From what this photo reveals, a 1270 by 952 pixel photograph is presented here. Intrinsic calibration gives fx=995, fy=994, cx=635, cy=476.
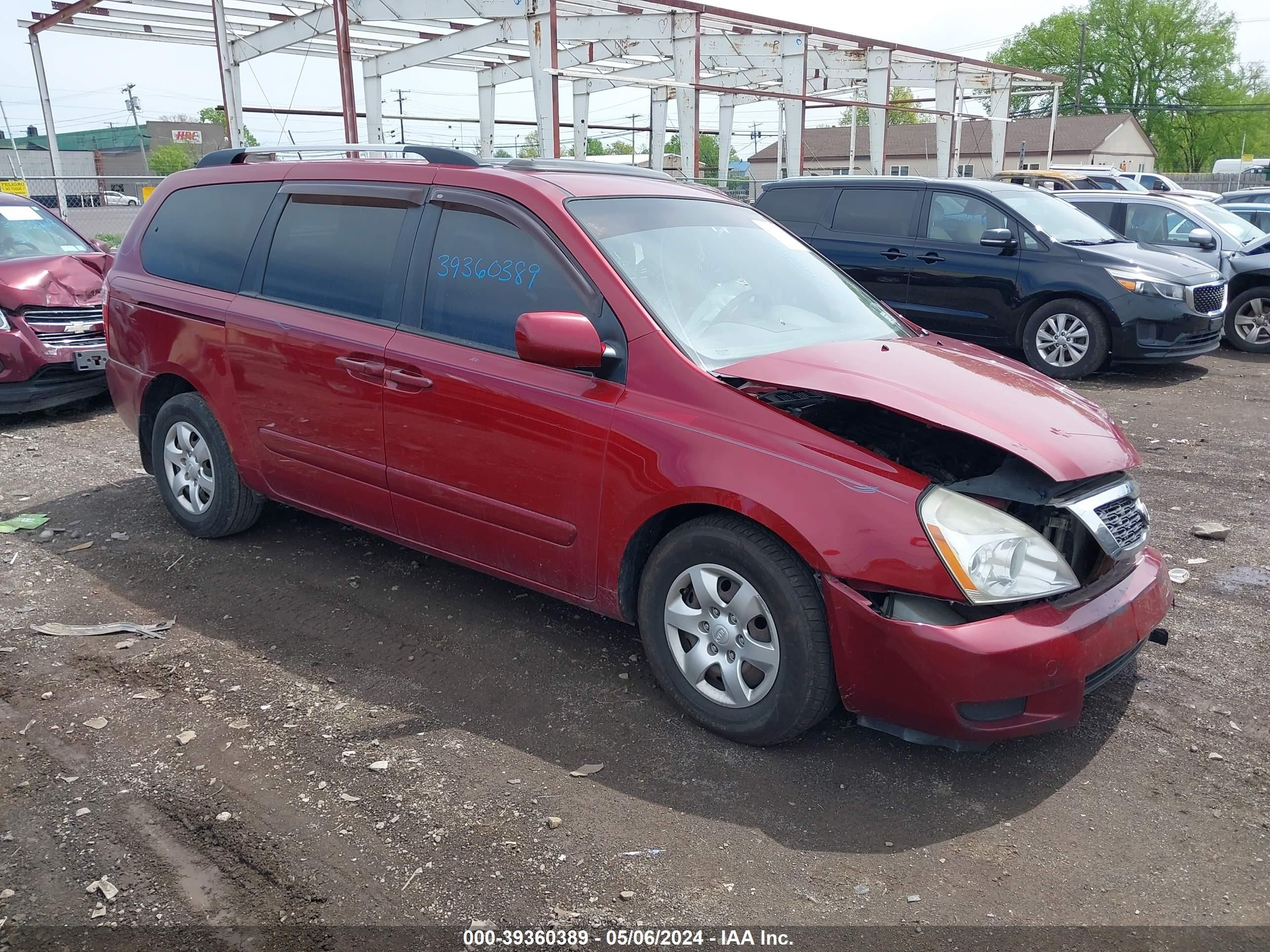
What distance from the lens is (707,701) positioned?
3.43 meters

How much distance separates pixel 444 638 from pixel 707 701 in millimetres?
1332

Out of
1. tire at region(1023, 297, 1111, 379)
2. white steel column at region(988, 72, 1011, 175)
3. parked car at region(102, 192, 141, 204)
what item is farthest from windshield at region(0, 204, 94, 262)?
white steel column at region(988, 72, 1011, 175)

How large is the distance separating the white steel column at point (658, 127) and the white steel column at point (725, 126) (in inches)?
161

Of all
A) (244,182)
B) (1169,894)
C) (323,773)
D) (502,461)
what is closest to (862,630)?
(1169,894)

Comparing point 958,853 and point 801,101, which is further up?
point 801,101

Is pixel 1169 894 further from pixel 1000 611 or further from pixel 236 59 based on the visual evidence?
pixel 236 59

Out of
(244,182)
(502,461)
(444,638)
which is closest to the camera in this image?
(502,461)

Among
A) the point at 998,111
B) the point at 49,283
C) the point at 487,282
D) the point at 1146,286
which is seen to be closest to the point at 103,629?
the point at 487,282

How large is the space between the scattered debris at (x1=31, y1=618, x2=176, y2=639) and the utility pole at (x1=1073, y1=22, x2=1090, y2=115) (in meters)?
71.5

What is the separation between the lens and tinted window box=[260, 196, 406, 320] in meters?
4.29

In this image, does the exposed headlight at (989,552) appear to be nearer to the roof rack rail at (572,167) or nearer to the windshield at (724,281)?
the windshield at (724,281)

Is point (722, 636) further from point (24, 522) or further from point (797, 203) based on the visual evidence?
point (797, 203)

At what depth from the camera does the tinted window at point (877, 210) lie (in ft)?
34.1

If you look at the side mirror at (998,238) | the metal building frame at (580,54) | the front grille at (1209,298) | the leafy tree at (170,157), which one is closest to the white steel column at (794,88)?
the metal building frame at (580,54)
